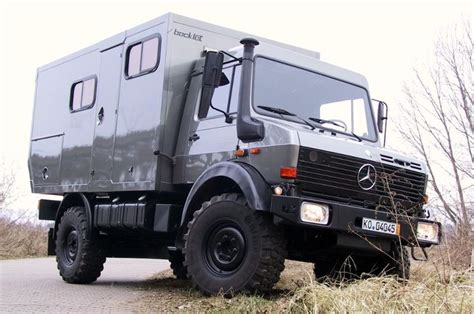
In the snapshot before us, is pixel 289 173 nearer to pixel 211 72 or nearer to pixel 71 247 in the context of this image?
pixel 211 72

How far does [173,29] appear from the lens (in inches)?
335

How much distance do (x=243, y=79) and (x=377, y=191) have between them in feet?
6.56

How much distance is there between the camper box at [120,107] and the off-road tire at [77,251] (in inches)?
20.8

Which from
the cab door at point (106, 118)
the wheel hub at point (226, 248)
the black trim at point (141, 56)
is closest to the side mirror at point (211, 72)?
the wheel hub at point (226, 248)

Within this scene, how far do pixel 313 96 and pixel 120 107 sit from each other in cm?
311

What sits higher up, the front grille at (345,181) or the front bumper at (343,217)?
the front grille at (345,181)

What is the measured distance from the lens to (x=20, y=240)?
22469mm

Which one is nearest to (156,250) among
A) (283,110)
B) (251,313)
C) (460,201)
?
(283,110)

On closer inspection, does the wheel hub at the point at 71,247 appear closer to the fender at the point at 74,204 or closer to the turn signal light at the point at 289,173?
the fender at the point at 74,204

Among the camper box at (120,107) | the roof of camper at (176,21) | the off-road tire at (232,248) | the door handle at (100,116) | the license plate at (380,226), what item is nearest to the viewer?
the off-road tire at (232,248)

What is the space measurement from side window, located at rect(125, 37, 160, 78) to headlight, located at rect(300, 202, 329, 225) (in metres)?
3.35

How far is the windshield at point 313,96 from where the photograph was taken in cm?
750

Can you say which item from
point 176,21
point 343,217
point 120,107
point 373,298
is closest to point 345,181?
point 343,217

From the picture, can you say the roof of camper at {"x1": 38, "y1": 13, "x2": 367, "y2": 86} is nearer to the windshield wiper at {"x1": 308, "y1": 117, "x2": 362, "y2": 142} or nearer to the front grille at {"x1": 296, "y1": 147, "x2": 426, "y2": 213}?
the windshield wiper at {"x1": 308, "y1": 117, "x2": 362, "y2": 142}
